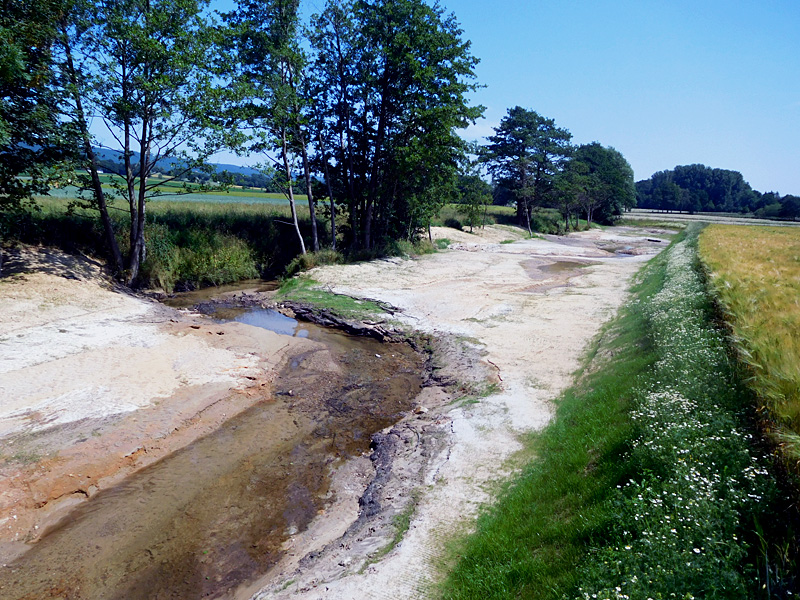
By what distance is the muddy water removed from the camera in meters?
5.38

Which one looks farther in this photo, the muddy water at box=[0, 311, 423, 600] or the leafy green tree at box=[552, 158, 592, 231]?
the leafy green tree at box=[552, 158, 592, 231]

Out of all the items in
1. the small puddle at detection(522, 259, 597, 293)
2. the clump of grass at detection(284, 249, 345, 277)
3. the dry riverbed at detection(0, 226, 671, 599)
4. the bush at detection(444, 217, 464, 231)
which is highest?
the bush at detection(444, 217, 464, 231)

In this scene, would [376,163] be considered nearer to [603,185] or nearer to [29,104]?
[29,104]

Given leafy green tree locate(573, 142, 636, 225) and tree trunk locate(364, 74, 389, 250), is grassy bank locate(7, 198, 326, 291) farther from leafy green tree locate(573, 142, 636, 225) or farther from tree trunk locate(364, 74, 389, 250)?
leafy green tree locate(573, 142, 636, 225)

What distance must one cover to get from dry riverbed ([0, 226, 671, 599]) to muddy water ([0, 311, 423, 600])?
124 mm

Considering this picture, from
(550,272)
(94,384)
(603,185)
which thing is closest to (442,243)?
(550,272)

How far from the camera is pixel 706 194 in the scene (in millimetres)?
137125

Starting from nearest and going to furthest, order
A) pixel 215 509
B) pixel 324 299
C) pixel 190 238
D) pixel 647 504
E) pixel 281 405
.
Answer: pixel 647 504 → pixel 215 509 → pixel 281 405 → pixel 324 299 → pixel 190 238

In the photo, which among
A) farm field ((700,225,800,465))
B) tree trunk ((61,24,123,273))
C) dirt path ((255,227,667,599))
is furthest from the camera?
tree trunk ((61,24,123,273))

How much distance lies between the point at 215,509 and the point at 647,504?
562 cm

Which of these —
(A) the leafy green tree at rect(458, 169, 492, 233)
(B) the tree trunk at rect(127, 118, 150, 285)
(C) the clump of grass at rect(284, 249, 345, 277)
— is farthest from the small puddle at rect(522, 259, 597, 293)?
(B) the tree trunk at rect(127, 118, 150, 285)

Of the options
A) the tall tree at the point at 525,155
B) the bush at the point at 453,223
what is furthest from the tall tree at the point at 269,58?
the tall tree at the point at 525,155

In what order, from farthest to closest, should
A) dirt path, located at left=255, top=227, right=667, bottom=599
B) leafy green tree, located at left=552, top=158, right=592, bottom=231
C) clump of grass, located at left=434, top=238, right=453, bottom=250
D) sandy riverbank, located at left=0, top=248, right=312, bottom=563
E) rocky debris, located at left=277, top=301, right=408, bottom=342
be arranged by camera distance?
leafy green tree, located at left=552, top=158, right=592, bottom=231
clump of grass, located at left=434, top=238, right=453, bottom=250
rocky debris, located at left=277, top=301, right=408, bottom=342
sandy riverbank, located at left=0, top=248, right=312, bottom=563
dirt path, located at left=255, top=227, right=667, bottom=599

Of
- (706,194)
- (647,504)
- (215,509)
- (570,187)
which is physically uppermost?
(706,194)
